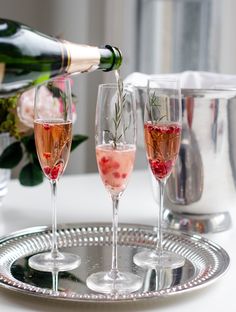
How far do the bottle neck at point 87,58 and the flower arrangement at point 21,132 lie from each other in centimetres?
33

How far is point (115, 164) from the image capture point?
1121mm

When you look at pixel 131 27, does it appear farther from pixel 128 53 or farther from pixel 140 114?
pixel 140 114

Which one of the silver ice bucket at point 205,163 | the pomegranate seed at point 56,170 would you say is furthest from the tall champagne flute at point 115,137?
the silver ice bucket at point 205,163

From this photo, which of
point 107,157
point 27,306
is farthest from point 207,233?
point 27,306

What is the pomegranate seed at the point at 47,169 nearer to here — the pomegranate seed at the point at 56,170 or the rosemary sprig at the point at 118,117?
the pomegranate seed at the point at 56,170

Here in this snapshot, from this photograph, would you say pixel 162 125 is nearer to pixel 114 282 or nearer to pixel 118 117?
→ pixel 118 117

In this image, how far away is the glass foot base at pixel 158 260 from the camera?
1170mm

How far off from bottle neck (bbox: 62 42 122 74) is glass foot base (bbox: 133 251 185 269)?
1.13ft

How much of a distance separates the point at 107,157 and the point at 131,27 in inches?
70.8

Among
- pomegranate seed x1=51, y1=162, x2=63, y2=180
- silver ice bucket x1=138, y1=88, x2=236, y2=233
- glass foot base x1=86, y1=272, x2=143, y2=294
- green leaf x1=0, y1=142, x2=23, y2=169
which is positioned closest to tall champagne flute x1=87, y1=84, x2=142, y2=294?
glass foot base x1=86, y1=272, x2=143, y2=294

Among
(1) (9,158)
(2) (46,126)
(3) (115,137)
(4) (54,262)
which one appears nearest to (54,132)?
(2) (46,126)

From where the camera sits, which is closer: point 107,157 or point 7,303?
point 7,303

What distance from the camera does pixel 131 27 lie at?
9.29ft

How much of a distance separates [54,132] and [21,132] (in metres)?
0.33
